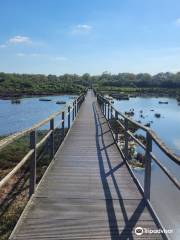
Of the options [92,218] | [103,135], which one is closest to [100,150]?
[103,135]

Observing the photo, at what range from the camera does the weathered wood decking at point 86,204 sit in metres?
4.49

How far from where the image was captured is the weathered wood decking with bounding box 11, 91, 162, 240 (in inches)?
177

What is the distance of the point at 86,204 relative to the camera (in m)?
5.53

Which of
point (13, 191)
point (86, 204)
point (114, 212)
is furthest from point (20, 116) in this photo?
point (114, 212)

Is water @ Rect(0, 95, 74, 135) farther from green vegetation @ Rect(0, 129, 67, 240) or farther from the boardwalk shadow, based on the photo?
the boardwalk shadow

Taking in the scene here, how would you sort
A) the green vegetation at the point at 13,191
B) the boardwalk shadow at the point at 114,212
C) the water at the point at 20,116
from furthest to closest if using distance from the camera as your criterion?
the water at the point at 20,116 < the green vegetation at the point at 13,191 < the boardwalk shadow at the point at 114,212

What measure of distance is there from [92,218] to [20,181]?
6806 mm

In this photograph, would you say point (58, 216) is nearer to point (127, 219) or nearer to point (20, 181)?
point (127, 219)

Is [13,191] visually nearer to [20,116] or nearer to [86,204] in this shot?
[86,204]

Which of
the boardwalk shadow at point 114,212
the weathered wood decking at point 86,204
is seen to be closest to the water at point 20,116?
the weathered wood decking at point 86,204

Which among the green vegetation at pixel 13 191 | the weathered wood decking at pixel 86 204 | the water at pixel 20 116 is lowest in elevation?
the water at pixel 20 116

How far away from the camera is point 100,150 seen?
34.0 feet

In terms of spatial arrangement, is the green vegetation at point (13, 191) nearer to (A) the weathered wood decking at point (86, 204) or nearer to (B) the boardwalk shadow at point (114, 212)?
(A) the weathered wood decking at point (86, 204)

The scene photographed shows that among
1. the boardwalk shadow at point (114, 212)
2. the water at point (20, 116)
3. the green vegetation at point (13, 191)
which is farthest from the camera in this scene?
the water at point (20, 116)
